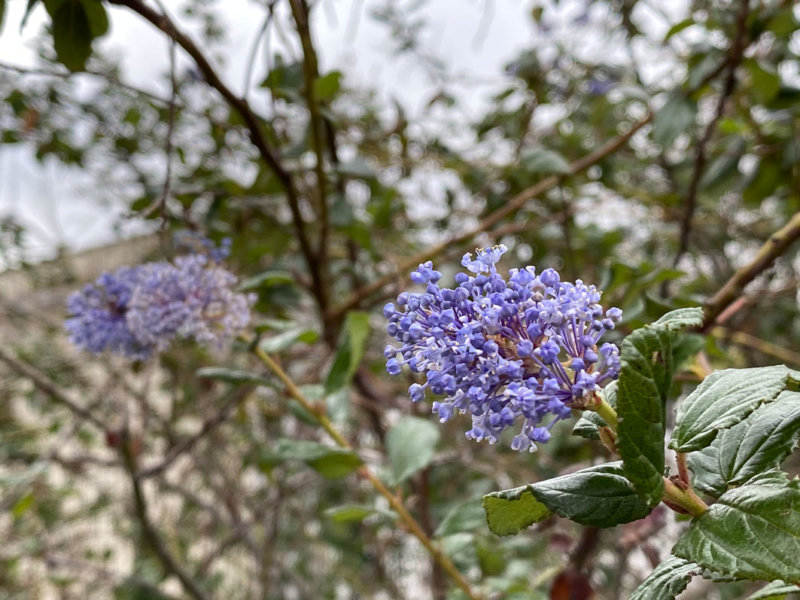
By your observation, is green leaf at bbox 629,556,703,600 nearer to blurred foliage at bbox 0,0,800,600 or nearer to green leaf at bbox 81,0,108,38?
blurred foliage at bbox 0,0,800,600

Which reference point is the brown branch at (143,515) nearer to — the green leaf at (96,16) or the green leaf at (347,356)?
Answer: the green leaf at (347,356)

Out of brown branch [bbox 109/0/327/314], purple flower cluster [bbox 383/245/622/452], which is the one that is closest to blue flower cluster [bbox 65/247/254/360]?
brown branch [bbox 109/0/327/314]

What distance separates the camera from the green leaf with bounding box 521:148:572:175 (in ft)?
3.35

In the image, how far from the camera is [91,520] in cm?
250

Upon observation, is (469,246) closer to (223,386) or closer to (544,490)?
(544,490)

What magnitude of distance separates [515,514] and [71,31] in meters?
0.66

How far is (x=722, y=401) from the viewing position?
15.2 inches

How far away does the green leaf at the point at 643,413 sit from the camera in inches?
13.9

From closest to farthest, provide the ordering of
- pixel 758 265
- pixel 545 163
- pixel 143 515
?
pixel 758 265, pixel 545 163, pixel 143 515

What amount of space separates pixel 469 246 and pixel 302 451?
1.93 ft

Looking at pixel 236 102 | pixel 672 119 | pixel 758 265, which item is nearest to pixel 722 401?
pixel 758 265

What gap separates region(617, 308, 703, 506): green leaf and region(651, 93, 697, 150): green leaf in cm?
72

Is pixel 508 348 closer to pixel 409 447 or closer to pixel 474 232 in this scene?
pixel 409 447

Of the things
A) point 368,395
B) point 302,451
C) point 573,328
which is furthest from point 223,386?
point 573,328
